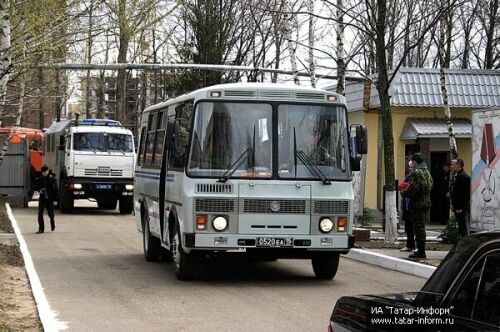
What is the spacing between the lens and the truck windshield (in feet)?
94.7

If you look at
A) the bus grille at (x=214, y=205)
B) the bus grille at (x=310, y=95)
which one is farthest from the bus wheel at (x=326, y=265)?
the bus grille at (x=310, y=95)

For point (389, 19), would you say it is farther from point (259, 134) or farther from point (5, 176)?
point (5, 176)

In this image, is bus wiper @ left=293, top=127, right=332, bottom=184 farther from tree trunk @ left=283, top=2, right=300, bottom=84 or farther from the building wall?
the building wall

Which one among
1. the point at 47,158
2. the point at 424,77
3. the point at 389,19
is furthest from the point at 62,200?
the point at 389,19

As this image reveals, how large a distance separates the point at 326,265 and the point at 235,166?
91.2 inches

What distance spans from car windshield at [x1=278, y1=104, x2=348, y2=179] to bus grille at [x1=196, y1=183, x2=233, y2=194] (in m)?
0.80

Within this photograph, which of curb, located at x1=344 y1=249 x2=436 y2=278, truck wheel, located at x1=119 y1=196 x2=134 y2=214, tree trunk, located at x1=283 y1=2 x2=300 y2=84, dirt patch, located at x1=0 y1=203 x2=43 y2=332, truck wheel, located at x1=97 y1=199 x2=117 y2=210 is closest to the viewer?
dirt patch, located at x1=0 y1=203 x2=43 y2=332

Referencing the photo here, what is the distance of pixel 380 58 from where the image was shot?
17203mm

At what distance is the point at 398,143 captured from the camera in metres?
27.1

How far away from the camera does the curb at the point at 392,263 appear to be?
13.1 meters

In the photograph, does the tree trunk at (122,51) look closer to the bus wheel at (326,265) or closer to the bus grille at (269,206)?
the bus grille at (269,206)

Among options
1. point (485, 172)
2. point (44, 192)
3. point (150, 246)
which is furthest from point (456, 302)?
point (44, 192)

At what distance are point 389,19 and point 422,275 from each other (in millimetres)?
7200

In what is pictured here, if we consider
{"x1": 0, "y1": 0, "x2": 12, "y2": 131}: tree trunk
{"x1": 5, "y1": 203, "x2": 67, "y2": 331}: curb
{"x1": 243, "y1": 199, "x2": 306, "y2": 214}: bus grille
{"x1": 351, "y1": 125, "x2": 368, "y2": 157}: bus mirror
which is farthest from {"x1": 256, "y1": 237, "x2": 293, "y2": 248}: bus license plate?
{"x1": 0, "y1": 0, "x2": 12, "y2": 131}: tree trunk
